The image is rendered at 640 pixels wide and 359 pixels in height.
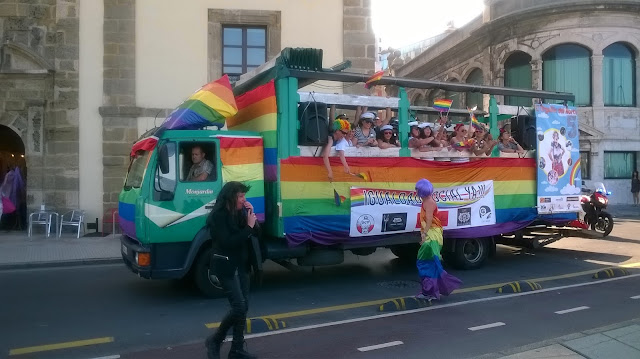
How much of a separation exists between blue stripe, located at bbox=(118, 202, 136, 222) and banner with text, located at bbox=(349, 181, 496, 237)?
10.3ft

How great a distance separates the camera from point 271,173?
8125mm

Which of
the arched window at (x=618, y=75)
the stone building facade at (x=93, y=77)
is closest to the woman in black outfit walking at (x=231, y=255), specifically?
the stone building facade at (x=93, y=77)

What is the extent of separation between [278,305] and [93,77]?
10.2 meters

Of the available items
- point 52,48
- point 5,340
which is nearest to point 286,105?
point 5,340

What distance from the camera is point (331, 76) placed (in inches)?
329

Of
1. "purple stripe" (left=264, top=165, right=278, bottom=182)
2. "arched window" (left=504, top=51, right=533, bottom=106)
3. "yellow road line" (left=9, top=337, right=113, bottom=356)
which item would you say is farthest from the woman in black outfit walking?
"arched window" (left=504, top=51, right=533, bottom=106)

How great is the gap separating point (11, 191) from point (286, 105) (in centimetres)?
1067

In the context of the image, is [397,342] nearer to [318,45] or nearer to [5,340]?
[5,340]

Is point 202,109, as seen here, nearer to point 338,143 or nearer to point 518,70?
point 338,143

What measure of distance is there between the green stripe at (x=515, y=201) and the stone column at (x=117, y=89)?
376 inches

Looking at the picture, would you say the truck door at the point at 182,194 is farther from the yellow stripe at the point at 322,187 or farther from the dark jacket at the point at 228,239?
the dark jacket at the point at 228,239

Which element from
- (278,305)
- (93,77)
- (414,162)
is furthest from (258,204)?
(93,77)

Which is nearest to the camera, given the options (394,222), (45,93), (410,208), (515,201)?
(394,222)

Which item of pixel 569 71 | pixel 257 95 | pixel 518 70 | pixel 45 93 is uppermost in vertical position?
pixel 518 70
